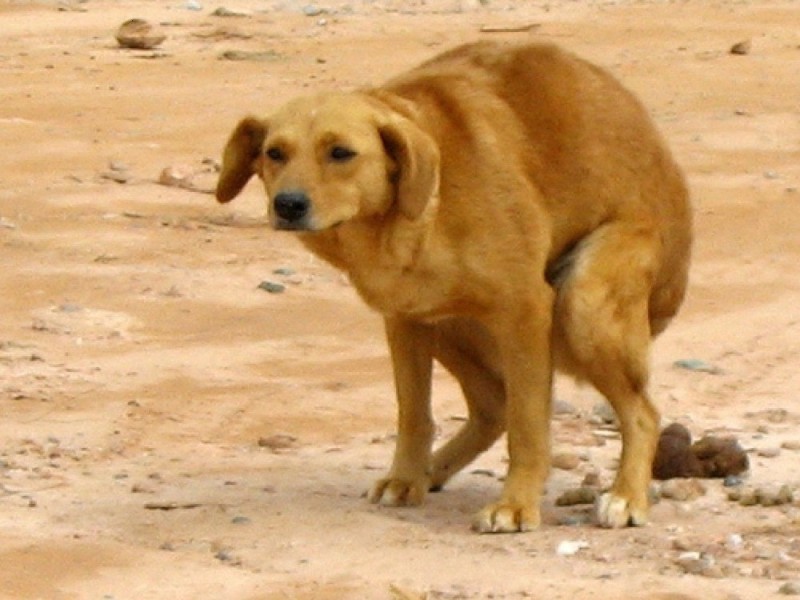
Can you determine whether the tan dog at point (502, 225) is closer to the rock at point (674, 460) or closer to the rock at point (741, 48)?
the rock at point (674, 460)

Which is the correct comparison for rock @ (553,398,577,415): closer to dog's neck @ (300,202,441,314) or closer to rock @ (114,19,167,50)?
dog's neck @ (300,202,441,314)

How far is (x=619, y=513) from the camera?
292 inches

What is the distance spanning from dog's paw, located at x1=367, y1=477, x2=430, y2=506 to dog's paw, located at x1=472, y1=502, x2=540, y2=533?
400 mm

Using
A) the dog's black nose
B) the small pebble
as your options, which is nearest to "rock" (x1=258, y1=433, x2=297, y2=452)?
the small pebble

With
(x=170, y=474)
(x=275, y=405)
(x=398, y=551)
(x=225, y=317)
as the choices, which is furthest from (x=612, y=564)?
(x=225, y=317)

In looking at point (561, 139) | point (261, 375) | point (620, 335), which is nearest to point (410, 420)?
point (620, 335)

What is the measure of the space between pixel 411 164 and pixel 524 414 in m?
0.89

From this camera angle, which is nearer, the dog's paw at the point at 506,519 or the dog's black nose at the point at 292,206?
the dog's black nose at the point at 292,206

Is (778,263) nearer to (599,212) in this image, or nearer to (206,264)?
(206,264)

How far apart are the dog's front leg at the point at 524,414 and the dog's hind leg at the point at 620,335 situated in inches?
4.2

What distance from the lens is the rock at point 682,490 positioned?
778 cm

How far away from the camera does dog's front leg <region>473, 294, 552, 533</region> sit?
7355mm

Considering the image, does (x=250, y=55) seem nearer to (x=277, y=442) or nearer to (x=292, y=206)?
(x=277, y=442)

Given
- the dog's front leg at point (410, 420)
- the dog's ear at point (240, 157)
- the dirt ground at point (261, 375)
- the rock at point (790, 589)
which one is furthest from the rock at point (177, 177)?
the rock at point (790, 589)
